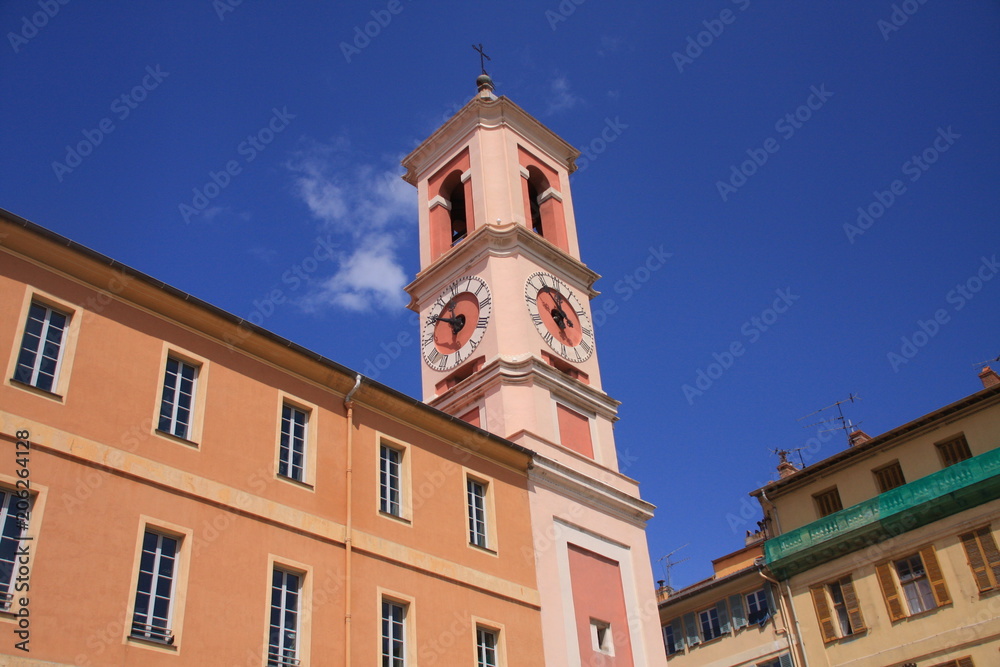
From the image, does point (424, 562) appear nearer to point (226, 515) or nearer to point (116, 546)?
point (226, 515)

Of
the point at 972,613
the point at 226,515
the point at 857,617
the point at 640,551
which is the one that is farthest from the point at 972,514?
the point at 226,515

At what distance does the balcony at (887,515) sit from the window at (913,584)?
934mm

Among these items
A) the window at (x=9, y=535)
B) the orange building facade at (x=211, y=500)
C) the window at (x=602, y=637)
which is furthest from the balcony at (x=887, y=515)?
the window at (x=9, y=535)

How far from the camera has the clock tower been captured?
26328 mm

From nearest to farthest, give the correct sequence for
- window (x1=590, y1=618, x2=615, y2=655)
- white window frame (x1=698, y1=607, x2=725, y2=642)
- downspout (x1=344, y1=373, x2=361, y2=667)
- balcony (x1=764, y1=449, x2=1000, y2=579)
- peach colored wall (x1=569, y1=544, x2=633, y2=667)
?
downspout (x1=344, y1=373, x2=361, y2=667), peach colored wall (x1=569, y1=544, x2=633, y2=667), window (x1=590, y1=618, x2=615, y2=655), balcony (x1=764, y1=449, x2=1000, y2=579), white window frame (x1=698, y1=607, x2=725, y2=642)

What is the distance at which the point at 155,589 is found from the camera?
1730cm

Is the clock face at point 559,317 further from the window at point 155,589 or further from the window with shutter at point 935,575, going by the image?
the window at point 155,589

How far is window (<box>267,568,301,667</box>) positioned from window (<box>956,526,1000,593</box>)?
826 inches

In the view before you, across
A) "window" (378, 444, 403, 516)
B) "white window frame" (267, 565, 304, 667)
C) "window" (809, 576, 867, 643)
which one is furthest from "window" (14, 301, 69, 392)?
"window" (809, 576, 867, 643)

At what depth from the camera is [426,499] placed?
23188mm

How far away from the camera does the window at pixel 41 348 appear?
17.5 meters

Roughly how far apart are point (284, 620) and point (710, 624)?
922 inches

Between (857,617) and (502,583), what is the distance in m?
15.2

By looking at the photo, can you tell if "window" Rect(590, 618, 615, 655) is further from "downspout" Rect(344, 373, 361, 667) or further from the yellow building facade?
the yellow building facade
